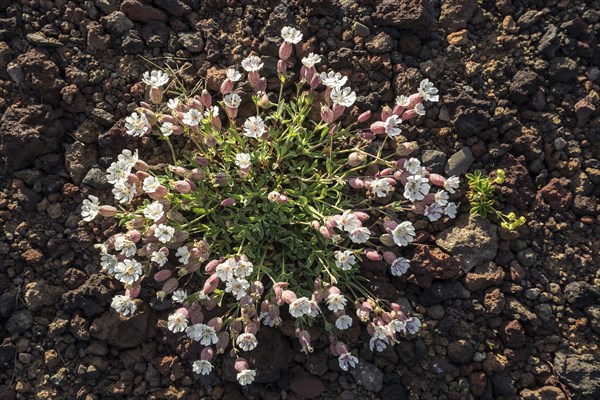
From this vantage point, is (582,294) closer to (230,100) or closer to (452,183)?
(452,183)

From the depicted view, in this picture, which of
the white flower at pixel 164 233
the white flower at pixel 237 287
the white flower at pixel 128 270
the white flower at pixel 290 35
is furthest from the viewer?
the white flower at pixel 290 35

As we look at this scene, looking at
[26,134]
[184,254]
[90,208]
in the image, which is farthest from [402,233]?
[26,134]

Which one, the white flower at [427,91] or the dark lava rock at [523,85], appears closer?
the white flower at [427,91]

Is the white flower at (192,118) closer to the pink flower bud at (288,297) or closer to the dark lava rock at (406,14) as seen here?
the pink flower bud at (288,297)

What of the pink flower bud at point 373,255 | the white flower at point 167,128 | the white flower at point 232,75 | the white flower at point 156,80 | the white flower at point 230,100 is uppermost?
the white flower at point 232,75

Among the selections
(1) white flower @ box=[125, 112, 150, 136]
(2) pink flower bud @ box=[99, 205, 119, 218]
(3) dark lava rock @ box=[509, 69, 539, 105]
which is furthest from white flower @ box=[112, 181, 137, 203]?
(3) dark lava rock @ box=[509, 69, 539, 105]

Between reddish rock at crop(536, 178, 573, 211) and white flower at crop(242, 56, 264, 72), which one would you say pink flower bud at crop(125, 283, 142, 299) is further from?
A: reddish rock at crop(536, 178, 573, 211)

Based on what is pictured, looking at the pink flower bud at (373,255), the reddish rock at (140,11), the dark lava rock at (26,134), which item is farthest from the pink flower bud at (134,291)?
the reddish rock at (140,11)

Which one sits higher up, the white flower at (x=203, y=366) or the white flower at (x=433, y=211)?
the white flower at (x=433, y=211)
